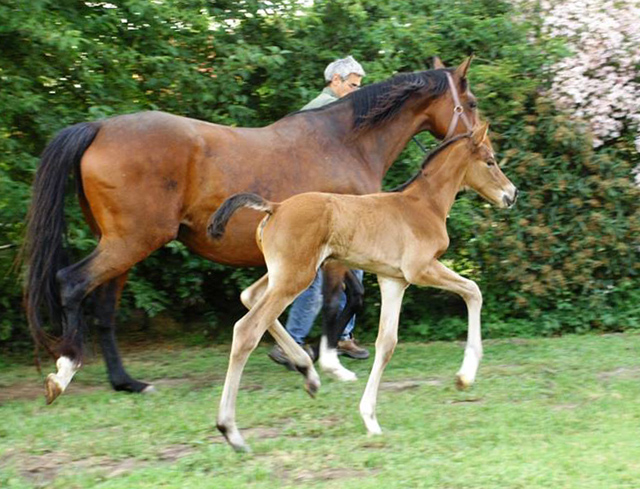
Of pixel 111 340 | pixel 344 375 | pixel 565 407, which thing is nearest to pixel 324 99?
pixel 344 375

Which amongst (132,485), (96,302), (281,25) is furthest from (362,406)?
(281,25)

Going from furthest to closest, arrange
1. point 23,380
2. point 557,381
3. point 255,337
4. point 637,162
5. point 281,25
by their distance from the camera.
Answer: point 637,162 < point 281,25 < point 23,380 < point 557,381 < point 255,337

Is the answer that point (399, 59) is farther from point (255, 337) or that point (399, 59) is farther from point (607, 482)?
point (607, 482)

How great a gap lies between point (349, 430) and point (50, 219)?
8.61 feet

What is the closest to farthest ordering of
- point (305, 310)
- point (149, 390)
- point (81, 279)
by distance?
point (81, 279), point (149, 390), point (305, 310)

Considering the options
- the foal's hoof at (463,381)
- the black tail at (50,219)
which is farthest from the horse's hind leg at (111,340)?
the foal's hoof at (463,381)

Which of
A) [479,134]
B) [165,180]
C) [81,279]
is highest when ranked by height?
[479,134]

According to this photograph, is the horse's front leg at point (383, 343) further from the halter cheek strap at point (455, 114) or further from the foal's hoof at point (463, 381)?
the halter cheek strap at point (455, 114)

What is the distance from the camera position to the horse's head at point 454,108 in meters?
7.43

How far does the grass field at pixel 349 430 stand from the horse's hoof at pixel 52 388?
12 cm

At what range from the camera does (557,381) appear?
656 cm

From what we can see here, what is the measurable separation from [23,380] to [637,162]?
20.2 feet

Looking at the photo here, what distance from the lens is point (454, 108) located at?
7.42 metres

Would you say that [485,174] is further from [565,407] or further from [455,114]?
[565,407]
